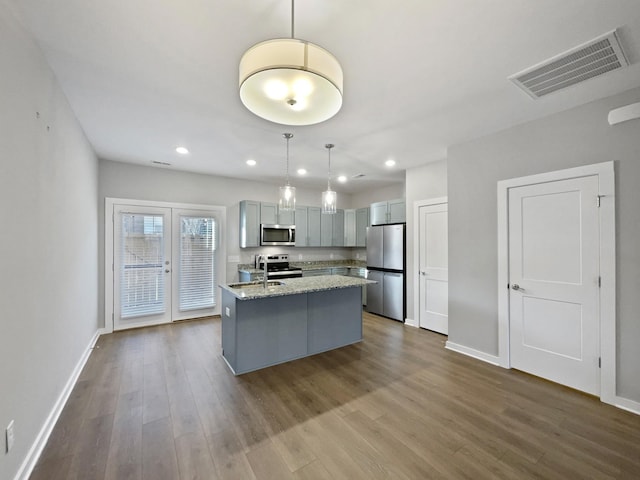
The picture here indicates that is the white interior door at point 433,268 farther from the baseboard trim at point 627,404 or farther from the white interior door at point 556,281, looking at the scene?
the baseboard trim at point 627,404

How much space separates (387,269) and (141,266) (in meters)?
4.38

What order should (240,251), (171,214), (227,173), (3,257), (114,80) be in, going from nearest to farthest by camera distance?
(3,257) < (114,80) < (171,214) < (227,173) < (240,251)

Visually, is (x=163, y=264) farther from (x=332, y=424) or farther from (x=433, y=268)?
(x=433, y=268)

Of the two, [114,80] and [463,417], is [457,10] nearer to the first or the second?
[114,80]

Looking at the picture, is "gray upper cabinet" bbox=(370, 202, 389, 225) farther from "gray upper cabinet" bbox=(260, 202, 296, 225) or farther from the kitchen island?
the kitchen island

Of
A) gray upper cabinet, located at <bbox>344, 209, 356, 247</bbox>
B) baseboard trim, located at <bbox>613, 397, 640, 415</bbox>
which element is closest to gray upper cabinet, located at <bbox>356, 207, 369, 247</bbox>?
gray upper cabinet, located at <bbox>344, 209, 356, 247</bbox>

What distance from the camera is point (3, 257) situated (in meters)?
1.44

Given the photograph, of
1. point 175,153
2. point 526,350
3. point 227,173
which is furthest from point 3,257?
point 526,350

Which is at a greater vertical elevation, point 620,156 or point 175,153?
point 175,153

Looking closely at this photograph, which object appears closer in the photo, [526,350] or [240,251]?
[526,350]

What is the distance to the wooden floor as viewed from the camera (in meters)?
1.72

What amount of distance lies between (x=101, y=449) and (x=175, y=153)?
349 cm

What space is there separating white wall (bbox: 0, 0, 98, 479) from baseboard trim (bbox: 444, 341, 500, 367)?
4.12 metres

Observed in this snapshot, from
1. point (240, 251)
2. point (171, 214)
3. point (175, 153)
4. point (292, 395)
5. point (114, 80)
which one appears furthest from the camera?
point (240, 251)
